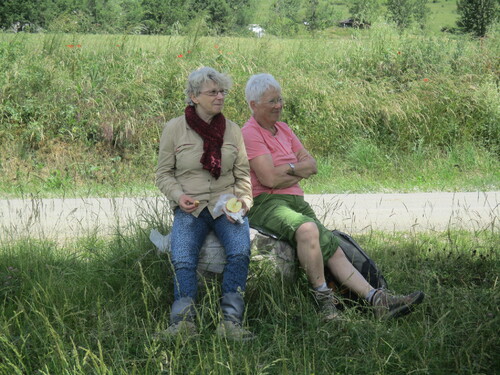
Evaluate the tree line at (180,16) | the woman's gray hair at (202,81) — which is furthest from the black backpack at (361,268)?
the tree line at (180,16)

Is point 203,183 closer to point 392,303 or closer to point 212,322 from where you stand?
point 212,322

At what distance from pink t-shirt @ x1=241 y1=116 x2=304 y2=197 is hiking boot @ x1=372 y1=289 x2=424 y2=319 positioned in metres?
0.92

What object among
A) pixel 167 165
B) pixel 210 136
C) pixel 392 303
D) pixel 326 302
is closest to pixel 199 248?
pixel 167 165

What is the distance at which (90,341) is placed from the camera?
368 cm

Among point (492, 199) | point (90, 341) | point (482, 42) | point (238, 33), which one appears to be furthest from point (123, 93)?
point (90, 341)

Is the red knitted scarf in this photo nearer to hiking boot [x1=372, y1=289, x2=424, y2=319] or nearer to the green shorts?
the green shorts

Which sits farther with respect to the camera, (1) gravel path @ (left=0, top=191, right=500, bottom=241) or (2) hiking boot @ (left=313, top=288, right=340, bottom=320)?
(1) gravel path @ (left=0, top=191, right=500, bottom=241)

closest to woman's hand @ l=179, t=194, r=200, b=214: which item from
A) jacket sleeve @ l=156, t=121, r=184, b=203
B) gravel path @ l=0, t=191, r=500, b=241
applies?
jacket sleeve @ l=156, t=121, r=184, b=203

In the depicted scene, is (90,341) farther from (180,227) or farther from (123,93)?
(123,93)

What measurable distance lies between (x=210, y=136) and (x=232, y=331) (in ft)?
3.90

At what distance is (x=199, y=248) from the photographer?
163 inches

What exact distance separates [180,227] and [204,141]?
53 centimetres

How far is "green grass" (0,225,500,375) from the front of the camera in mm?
3334

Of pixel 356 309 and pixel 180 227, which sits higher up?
pixel 180 227
